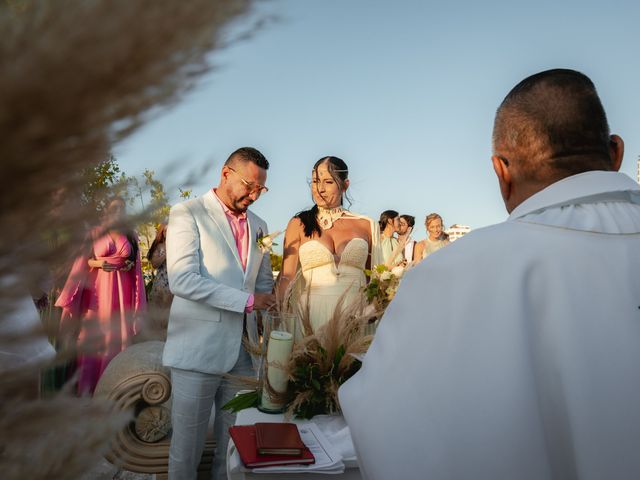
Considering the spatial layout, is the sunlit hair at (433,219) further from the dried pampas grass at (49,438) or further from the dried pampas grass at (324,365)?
the dried pampas grass at (49,438)

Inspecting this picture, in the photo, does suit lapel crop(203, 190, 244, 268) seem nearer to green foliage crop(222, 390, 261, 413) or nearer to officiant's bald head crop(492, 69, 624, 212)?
green foliage crop(222, 390, 261, 413)

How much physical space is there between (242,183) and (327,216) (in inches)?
53.5

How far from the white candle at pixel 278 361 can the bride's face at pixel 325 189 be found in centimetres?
237

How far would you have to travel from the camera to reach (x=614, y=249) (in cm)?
129

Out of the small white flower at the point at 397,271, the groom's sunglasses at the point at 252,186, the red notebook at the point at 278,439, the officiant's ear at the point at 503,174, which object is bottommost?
the red notebook at the point at 278,439

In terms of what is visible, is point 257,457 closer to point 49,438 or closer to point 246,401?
point 246,401

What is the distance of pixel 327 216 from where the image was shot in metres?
4.74

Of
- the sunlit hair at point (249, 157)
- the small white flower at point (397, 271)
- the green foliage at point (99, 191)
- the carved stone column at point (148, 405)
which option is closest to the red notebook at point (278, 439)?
the green foliage at point (99, 191)

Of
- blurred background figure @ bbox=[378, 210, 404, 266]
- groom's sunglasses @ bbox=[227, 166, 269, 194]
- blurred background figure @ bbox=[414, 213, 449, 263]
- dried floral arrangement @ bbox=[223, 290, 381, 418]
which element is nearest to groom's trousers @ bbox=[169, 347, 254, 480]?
dried floral arrangement @ bbox=[223, 290, 381, 418]

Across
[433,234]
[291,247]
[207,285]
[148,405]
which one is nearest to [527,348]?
[207,285]

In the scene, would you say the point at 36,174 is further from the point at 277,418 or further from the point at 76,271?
the point at 277,418

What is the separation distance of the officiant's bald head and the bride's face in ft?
9.90

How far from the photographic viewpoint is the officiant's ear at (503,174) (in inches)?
62.8

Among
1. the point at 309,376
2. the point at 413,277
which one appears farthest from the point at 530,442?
the point at 309,376
